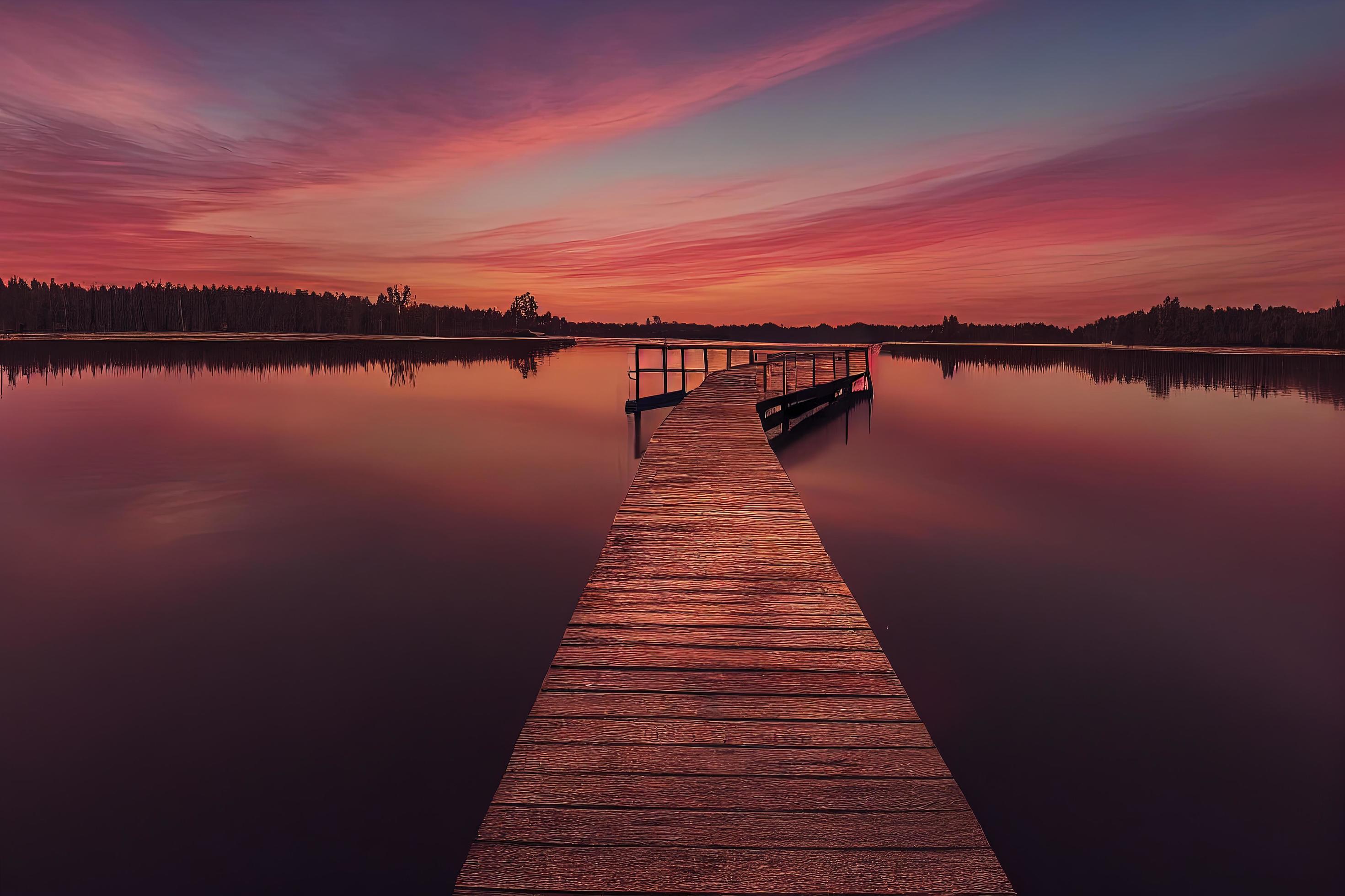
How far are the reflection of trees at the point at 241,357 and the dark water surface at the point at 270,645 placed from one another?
23.1 meters

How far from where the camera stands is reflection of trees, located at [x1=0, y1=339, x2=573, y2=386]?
43719mm

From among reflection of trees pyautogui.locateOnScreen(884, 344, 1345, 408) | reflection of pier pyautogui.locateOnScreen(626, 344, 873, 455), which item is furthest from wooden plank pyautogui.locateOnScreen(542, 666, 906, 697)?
reflection of trees pyautogui.locateOnScreen(884, 344, 1345, 408)

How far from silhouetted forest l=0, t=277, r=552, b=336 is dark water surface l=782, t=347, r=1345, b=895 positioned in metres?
134

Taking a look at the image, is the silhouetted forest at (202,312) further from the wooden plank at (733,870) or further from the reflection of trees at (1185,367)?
the wooden plank at (733,870)

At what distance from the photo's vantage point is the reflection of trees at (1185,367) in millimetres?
40188

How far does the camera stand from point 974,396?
37156 millimetres

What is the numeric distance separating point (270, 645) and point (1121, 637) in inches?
381

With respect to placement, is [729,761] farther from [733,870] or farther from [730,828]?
[733,870]

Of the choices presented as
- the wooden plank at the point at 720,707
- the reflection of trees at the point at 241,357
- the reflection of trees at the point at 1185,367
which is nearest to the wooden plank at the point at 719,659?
the wooden plank at the point at 720,707

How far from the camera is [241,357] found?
190 feet

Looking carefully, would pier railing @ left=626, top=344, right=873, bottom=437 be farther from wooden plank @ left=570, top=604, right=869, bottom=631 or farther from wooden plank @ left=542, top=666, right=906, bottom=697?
wooden plank @ left=542, top=666, right=906, bottom=697

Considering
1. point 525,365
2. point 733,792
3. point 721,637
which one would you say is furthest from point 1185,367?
point 733,792

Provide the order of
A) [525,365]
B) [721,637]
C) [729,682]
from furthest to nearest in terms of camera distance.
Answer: [525,365] → [721,637] → [729,682]

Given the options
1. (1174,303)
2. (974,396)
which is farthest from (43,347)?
(1174,303)
